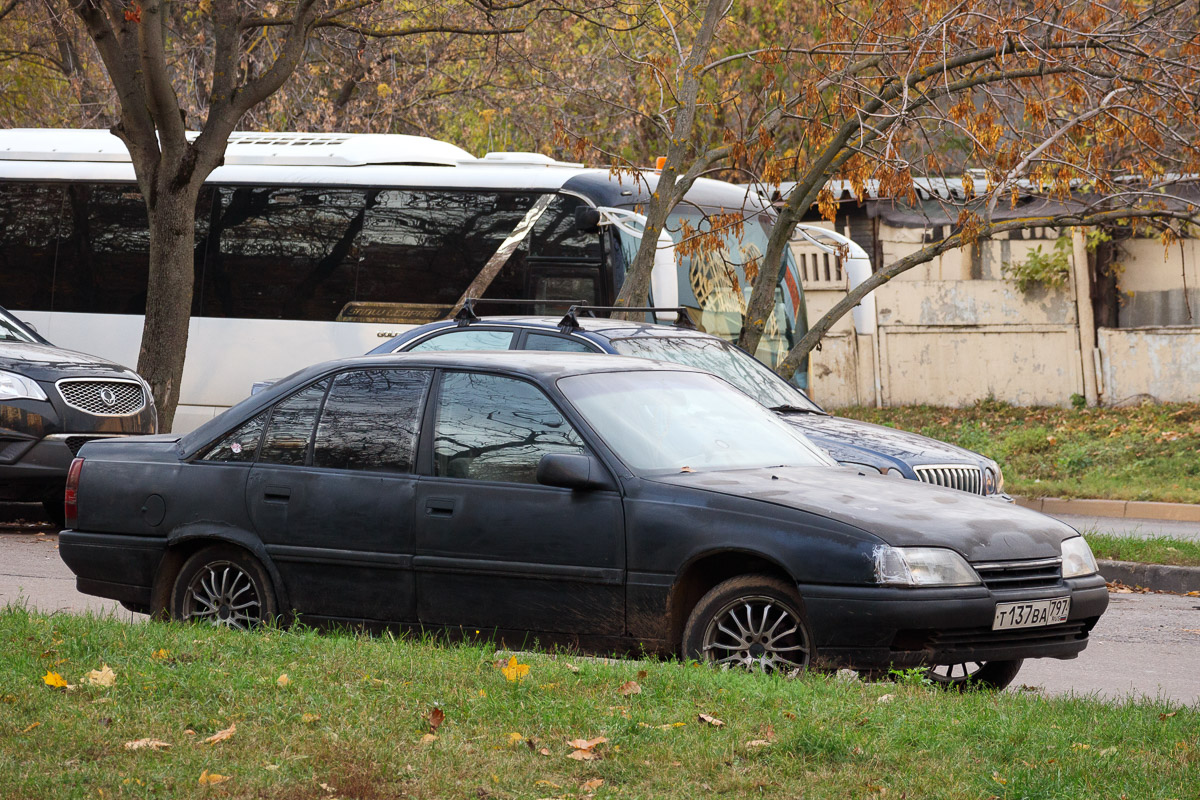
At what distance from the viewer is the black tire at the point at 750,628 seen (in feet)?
19.5

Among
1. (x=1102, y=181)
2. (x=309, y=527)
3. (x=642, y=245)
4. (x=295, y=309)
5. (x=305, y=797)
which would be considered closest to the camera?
(x=305, y=797)

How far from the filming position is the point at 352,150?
16.9 meters

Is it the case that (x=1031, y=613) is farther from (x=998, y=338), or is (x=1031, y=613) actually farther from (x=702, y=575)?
(x=998, y=338)

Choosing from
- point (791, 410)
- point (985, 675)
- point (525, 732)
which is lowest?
point (985, 675)

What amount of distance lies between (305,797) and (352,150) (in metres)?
13.3

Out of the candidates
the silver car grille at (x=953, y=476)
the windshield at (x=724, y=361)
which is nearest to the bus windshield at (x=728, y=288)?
the windshield at (x=724, y=361)

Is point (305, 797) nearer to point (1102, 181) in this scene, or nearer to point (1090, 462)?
point (1102, 181)

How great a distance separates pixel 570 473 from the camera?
6.21 m

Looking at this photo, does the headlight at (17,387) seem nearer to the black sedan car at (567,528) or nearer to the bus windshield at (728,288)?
the black sedan car at (567,528)

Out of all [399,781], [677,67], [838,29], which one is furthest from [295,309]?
[399,781]

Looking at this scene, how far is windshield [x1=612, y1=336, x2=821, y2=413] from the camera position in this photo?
10.3 m

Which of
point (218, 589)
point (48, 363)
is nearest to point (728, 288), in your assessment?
point (48, 363)

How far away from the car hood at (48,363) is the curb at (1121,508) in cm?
928

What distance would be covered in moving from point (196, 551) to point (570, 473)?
2.10m
